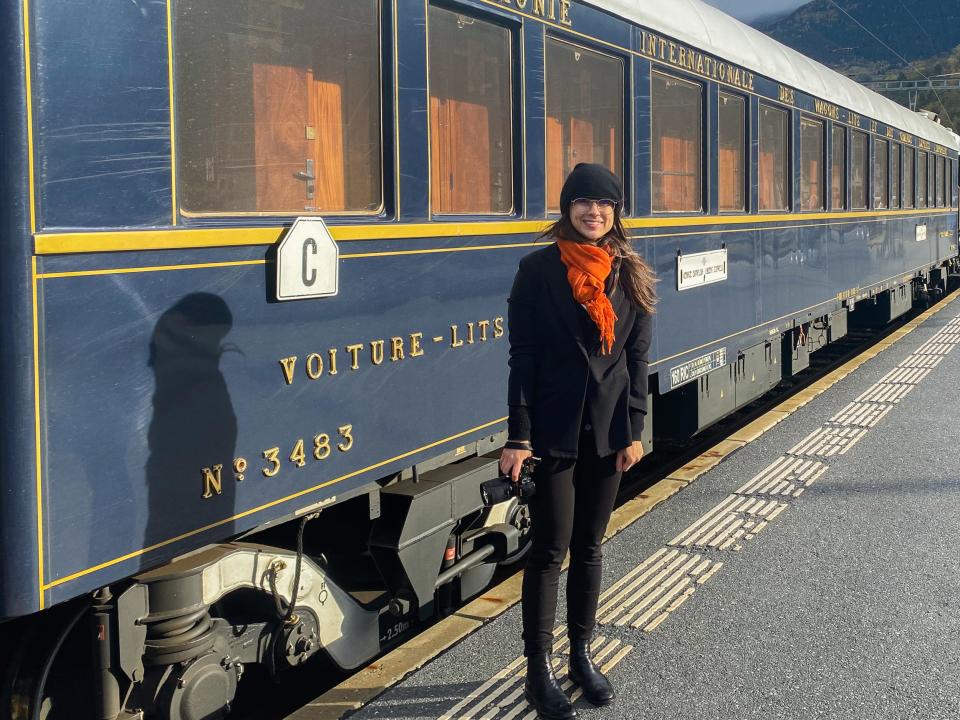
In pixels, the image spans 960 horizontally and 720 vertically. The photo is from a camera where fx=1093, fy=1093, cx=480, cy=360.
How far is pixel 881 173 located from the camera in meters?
12.7

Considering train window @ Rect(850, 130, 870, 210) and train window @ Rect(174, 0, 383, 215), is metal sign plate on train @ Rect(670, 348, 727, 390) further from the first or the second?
train window @ Rect(850, 130, 870, 210)

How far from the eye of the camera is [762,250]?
8133 mm

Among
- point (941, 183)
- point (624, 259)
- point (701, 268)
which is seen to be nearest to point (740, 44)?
point (701, 268)

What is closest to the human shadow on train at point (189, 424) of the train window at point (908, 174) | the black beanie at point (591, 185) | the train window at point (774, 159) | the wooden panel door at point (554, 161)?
the black beanie at point (591, 185)

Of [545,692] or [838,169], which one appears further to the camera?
[838,169]

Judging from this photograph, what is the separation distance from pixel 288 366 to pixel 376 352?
479 mm

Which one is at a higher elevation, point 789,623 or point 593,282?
point 593,282

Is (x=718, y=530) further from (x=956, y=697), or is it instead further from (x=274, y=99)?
(x=274, y=99)

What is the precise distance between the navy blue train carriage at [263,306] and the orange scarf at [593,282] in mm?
788

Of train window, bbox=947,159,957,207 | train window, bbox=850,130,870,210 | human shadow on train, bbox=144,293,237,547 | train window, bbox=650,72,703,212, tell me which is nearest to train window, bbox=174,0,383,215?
human shadow on train, bbox=144,293,237,547

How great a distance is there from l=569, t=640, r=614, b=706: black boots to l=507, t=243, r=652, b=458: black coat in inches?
28.0

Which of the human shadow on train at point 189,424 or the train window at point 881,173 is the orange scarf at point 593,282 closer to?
the human shadow on train at point 189,424

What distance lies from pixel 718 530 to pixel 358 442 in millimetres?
2484

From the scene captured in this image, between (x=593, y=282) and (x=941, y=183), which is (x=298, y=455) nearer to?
(x=593, y=282)
